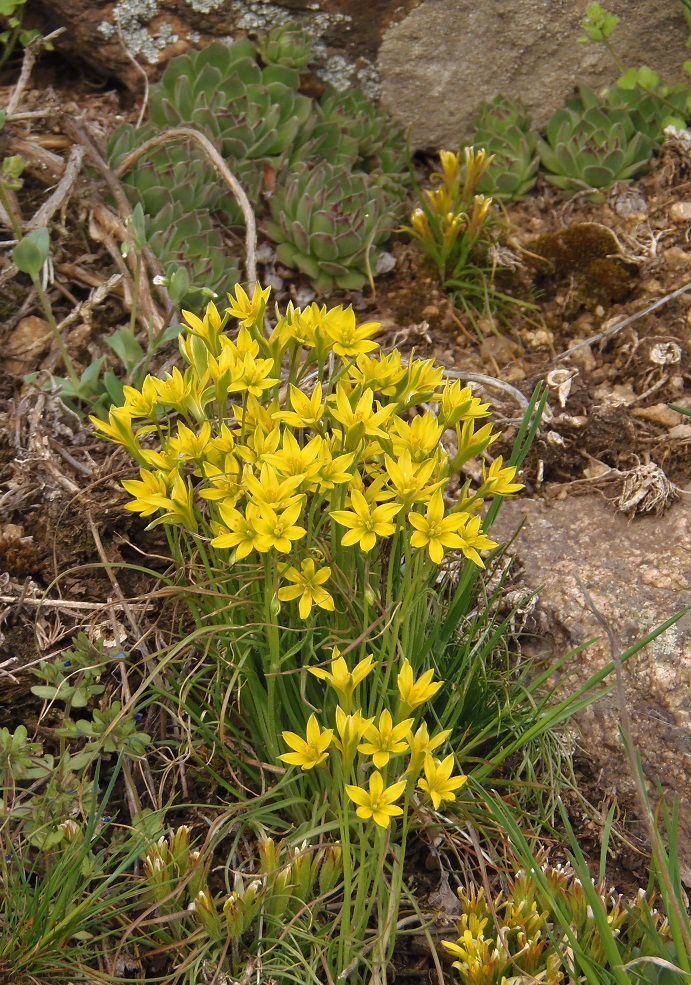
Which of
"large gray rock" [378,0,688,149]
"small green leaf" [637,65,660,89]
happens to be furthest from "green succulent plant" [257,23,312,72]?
"small green leaf" [637,65,660,89]

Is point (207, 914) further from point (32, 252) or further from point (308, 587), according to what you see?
point (32, 252)

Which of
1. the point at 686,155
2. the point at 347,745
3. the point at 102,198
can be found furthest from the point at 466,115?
the point at 347,745

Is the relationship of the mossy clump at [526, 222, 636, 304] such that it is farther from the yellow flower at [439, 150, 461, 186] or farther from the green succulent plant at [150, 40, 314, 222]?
the green succulent plant at [150, 40, 314, 222]

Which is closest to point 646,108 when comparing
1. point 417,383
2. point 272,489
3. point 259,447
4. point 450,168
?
point 450,168

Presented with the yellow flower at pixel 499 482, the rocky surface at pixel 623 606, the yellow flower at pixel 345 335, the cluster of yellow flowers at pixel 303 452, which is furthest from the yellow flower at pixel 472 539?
the rocky surface at pixel 623 606

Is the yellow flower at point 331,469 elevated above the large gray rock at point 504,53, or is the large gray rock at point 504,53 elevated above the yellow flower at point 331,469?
the large gray rock at point 504,53

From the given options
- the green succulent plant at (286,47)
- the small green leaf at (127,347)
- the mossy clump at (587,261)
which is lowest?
the small green leaf at (127,347)

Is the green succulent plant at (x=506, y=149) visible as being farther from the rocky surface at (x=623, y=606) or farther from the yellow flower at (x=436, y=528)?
the yellow flower at (x=436, y=528)
